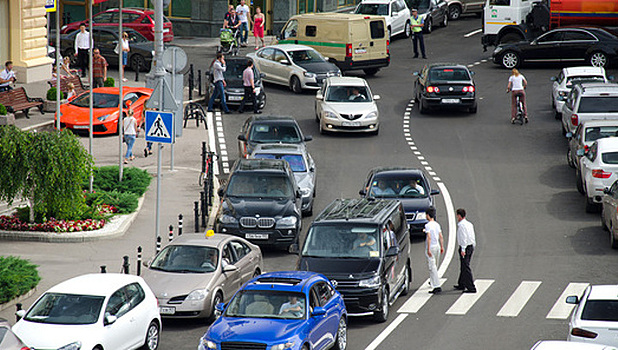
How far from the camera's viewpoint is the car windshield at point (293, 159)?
27353 millimetres

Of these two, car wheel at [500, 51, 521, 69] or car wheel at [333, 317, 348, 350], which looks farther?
car wheel at [500, 51, 521, 69]

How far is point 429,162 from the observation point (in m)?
31.4

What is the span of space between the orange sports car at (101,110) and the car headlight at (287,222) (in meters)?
11.9

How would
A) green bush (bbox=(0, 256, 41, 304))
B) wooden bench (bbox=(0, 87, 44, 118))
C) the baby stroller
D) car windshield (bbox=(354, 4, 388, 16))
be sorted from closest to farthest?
green bush (bbox=(0, 256, 41, 304)) → wooden bench (bbox=(0, 87, 44, 118)) → the baby stroller → car windshield (bbox=(354, 4, 388, 16))

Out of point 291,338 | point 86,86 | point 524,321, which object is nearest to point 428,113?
point 86,86

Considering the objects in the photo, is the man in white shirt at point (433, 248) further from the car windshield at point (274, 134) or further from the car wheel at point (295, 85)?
the car wheel at point (295, 85)

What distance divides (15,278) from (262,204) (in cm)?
666

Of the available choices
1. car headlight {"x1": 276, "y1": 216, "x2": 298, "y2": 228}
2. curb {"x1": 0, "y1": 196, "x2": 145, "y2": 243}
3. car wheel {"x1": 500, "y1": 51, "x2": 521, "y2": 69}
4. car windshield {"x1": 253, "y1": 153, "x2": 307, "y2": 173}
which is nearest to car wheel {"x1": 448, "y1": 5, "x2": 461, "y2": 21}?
car wheel {"x1": 500, "y1": 51, "x2": 521, "y2": 69}

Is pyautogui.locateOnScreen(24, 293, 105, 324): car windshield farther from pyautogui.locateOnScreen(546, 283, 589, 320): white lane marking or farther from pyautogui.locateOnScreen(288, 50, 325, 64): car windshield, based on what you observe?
pyautogui.locateOnScreen(288, 50, 325, 64): car windshield

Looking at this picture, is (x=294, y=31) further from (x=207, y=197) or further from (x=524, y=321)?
(x=524, y=321)

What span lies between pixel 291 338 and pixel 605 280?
28.5 ft

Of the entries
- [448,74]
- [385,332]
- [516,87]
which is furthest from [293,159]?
[448,74]

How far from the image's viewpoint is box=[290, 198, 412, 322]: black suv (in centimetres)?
1831

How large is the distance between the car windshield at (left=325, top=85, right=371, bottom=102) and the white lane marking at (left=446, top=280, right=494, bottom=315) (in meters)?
14.4
